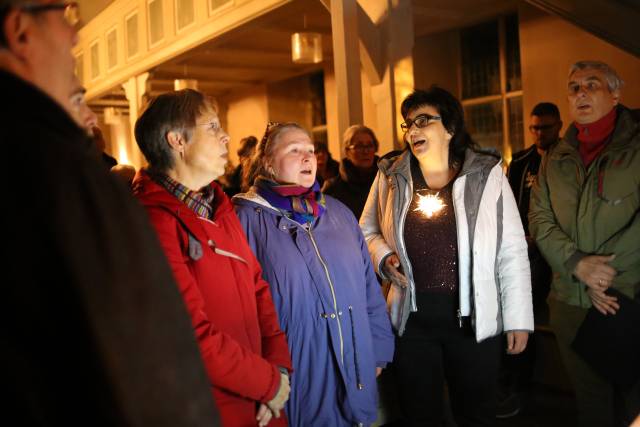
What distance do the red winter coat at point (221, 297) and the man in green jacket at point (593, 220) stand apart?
1375 mm

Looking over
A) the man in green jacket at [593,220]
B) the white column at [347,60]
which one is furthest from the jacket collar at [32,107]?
the white column at [347,60]

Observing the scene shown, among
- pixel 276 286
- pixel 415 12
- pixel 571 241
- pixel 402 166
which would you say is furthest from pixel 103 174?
pixel 415 12

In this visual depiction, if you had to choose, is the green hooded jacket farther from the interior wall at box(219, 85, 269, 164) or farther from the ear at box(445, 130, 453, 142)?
the interior wall at box(219, 85, 269, 164)

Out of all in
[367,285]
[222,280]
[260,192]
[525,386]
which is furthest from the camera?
→ [525,386]

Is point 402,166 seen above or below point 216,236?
above

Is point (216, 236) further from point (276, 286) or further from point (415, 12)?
point (415, 12)

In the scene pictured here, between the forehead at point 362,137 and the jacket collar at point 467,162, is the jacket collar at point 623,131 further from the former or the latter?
the forehead at point 362,137

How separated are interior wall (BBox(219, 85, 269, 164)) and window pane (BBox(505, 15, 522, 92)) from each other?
15.1ft

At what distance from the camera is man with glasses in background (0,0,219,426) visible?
67 cm

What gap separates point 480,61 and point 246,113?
5.08 metres

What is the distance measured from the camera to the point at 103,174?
75 cm

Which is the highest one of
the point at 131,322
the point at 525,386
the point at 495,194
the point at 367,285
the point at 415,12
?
the point at 415,12

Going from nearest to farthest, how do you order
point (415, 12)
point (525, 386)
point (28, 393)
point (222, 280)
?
point (28, 393) < point (222, 280) < point (525, 386) < point (415, 12)

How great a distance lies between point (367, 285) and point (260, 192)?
0.55 m
